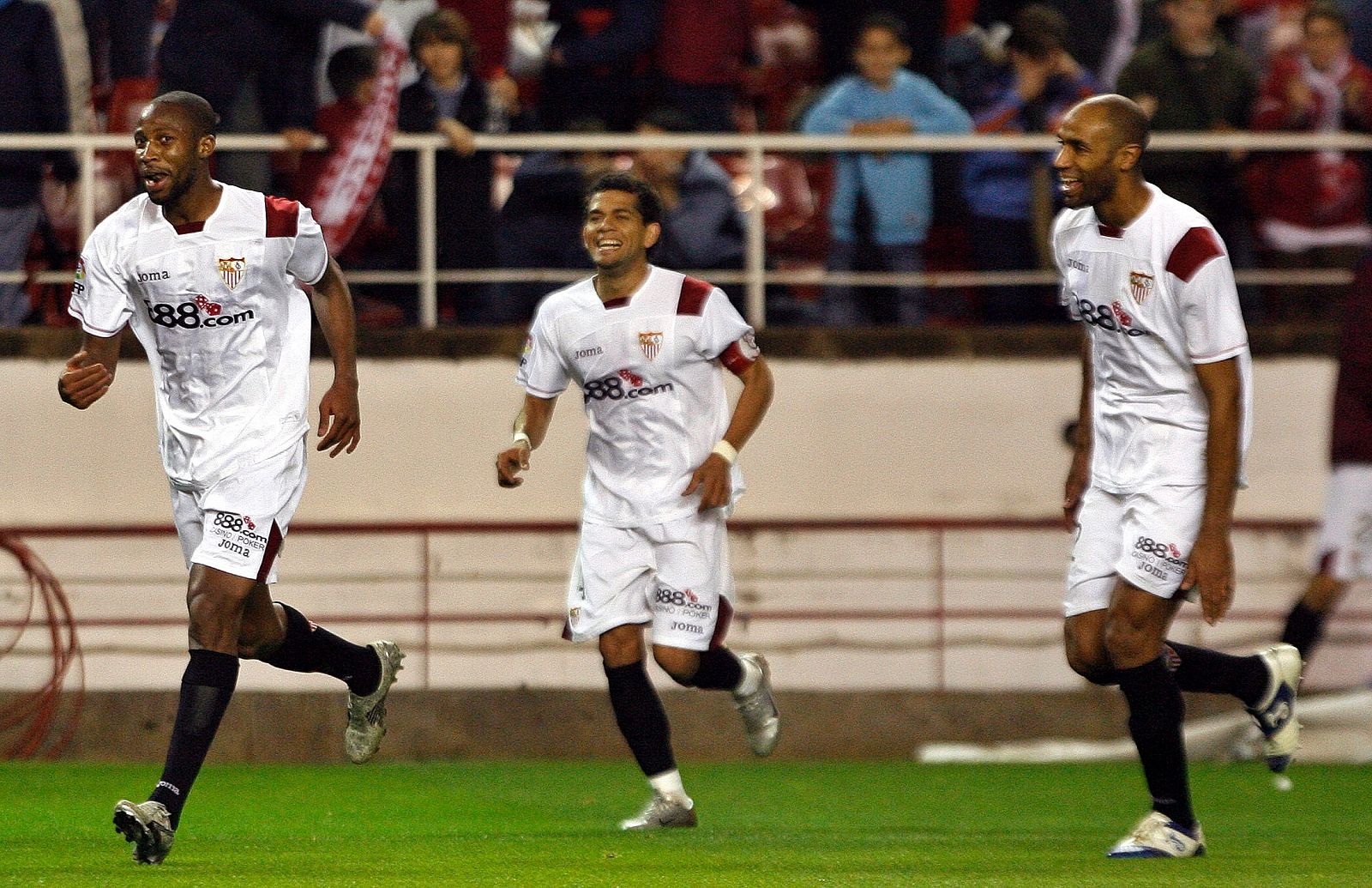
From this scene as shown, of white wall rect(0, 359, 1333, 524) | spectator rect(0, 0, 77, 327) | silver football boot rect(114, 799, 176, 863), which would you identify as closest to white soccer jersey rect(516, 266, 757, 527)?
silver football boot rect(114, 799, 176, 863)

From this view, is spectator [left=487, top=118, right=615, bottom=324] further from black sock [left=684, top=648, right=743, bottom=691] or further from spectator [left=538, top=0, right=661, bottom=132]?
black sock [left=684, top=648, right=743, bottom=691]

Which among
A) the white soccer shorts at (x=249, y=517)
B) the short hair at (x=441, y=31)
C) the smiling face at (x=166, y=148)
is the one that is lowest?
the white soccer shorts at (x=249, y=517)

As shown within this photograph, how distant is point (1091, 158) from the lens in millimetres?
6410

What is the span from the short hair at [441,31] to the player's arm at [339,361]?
3.50 metres

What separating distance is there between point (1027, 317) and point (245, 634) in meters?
5.33

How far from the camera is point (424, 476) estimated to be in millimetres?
11305

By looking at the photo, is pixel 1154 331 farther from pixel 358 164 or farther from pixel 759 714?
pixel 358 164

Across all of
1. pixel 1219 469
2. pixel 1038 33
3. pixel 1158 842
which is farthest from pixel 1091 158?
pixel 1038 33

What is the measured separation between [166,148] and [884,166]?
16.2 ft

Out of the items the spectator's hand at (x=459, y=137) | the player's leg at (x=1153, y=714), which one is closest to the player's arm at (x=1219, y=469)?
the player's leg at (x=1153, y=714)

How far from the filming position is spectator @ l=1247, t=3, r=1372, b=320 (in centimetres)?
1107

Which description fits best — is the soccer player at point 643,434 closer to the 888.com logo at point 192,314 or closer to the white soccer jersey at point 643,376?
the white soccer jersey at point 643,376

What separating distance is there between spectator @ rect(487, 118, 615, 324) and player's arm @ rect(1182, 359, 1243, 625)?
15.9 feet

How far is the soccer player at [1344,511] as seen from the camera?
373 inches
